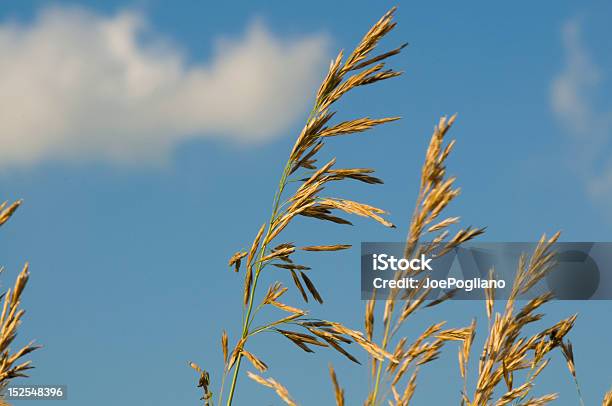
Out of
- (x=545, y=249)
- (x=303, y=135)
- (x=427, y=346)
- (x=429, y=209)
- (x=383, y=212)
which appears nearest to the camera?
(x=429, y=209)

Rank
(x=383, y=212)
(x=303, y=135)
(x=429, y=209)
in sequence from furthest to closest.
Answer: (x=303, y=135) < (x=383, y=212) < (x=429, y=209)

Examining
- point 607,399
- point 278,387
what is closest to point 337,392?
point 278,387

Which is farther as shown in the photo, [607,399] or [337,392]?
[607,399]

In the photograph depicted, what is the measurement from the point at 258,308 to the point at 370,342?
56 cm

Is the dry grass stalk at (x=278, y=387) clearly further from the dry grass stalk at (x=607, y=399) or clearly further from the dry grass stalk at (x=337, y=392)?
the dry grass stalk at (x=607, y=399)

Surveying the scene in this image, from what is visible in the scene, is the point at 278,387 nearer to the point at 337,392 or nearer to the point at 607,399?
the point at 337,392

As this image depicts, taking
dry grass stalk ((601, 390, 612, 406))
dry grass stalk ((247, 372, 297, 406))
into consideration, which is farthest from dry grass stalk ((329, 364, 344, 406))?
dry grass stalk ((601, 390, 612, 406))

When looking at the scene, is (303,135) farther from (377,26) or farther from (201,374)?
(201,374)

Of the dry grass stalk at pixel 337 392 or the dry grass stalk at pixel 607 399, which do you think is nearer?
the dry grass stalk at pixel 337 392

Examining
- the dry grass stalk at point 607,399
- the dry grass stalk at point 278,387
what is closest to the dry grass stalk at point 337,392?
the dry grass stalk at point 278,387

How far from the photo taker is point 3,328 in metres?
2.07

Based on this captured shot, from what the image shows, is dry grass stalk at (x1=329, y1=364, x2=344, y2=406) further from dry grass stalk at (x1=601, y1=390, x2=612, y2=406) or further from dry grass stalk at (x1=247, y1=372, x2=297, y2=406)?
dry grass stalk at (x1=601, y1=390, x2=612, y2=406)

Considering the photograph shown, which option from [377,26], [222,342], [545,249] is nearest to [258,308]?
[222,342]

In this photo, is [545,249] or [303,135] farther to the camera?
[303,135]
